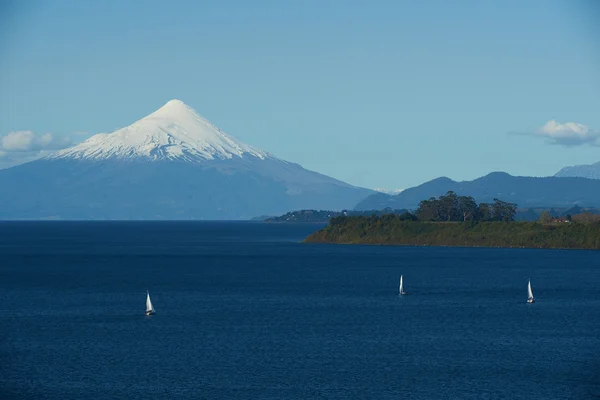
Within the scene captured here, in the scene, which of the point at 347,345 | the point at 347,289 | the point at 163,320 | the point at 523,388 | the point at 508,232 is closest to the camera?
the point at 523,388

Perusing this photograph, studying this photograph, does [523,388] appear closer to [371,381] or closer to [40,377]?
[371,381]

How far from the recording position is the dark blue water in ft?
172

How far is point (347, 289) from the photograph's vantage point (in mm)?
102875

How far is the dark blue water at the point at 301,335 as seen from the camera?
52.5 meters

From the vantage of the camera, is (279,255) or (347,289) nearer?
(347,289)

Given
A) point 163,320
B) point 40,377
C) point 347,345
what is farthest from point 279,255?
point 40,377

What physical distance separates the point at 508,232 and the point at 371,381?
144768 millimetres

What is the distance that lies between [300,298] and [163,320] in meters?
19.4

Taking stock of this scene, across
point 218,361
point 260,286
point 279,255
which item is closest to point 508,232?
point 279,255

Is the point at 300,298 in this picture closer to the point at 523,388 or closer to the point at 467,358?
the point at 467,358

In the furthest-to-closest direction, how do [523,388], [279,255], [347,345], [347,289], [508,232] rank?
[508,232]
[279,255]
[347,289]
[347,345]
[523,388]

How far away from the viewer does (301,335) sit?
69.1 metres

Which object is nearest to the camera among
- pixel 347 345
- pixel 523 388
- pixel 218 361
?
pixel 523 388

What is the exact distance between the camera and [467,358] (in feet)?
197
